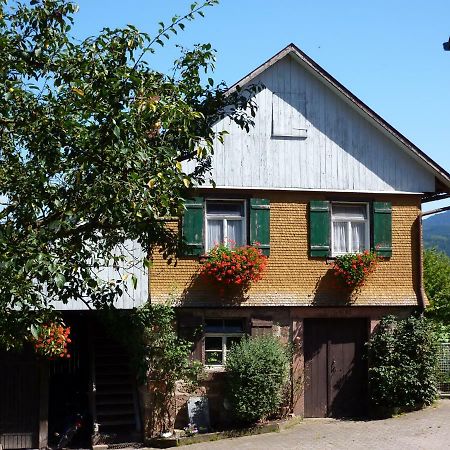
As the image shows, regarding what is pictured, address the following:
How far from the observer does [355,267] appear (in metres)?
18.6

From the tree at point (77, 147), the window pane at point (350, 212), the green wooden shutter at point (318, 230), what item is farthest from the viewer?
the window pane at point (350, 212)

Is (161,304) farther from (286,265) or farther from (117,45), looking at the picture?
(117,45)

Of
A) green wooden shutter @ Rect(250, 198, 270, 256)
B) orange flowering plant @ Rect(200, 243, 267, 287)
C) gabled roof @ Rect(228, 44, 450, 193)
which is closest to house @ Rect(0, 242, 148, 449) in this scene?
orange flowering plant @ Rect(200, 243, 267, 287)

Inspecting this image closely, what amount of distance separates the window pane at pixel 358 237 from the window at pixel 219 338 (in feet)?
10.7

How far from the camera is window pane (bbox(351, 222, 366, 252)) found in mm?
19422

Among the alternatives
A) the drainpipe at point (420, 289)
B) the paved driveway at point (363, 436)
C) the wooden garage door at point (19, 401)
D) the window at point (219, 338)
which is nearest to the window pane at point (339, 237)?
the drainpipe at point (420, 289)

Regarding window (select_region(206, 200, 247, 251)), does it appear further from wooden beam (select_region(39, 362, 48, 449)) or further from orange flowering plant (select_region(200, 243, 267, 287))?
wooden beam (select_region(39, 362, 48, 449))

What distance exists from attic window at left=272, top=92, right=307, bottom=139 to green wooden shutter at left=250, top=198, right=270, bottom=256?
1.61 metres

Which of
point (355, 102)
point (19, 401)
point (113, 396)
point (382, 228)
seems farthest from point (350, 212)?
point (19, 401)

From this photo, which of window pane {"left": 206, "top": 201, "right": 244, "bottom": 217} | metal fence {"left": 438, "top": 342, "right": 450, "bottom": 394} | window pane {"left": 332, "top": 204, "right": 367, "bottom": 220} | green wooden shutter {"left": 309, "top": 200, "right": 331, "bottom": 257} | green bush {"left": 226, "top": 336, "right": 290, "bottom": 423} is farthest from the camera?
metal fence {"left": 438, "top": 342, "right": 450, "bottom": 394}

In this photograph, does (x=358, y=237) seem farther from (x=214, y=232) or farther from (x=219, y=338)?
(x=219, y=338)

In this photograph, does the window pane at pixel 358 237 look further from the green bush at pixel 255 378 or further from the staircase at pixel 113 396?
the staircase at pixel 113 396

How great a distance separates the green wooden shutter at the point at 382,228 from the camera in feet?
63.5

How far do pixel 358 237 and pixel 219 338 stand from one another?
3977 millimetres
